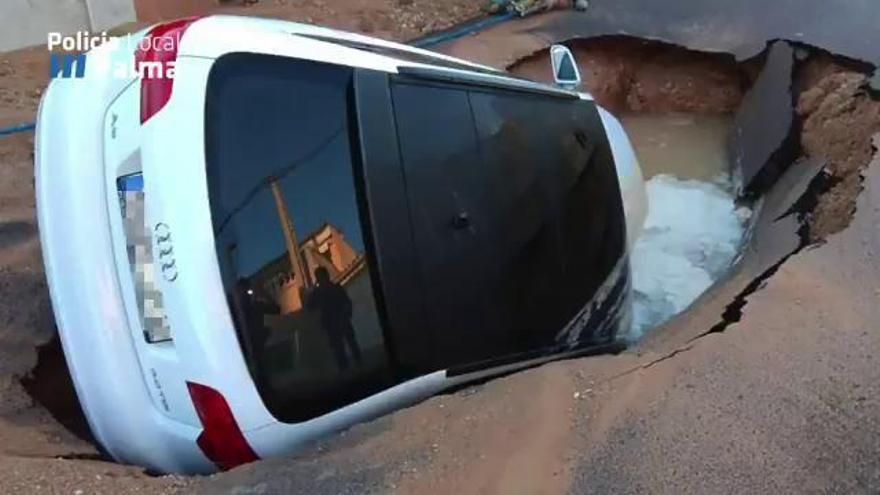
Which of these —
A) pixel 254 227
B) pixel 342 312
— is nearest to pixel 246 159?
pixel 254 227

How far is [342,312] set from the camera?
320 cm

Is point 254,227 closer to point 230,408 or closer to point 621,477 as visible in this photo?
point 230,408

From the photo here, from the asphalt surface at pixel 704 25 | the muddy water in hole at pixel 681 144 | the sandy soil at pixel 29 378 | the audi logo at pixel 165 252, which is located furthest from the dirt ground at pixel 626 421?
the asphalt surface at pixel 704 25

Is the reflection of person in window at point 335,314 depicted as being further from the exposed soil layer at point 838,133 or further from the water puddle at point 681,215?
the exposed soil layer at point 838,133

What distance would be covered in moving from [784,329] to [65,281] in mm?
2773

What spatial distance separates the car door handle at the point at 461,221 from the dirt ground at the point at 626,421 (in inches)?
23.8

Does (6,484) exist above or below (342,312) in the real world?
below

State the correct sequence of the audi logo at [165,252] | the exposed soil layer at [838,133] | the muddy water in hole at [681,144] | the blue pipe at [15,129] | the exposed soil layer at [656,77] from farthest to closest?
the exposed soil layer at [656,77] < the muddy water in hole at [681,144] < the blue pipe at [15,129] < the exposed soil layer at [838,133] < the audi logo at [165,252]

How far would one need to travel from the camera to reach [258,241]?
3121mm

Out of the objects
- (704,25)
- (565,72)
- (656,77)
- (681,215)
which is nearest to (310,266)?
(565,72)

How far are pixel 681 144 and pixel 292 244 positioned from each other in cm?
507

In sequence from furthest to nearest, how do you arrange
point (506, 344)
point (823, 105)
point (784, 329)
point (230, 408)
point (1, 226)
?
point (823, 105), point (1, 226), point (784, 329), point (506, 344), point (230, 408)

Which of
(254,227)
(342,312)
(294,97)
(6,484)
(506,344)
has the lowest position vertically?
(6,484)

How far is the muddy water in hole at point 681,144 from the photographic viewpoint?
7.39m
